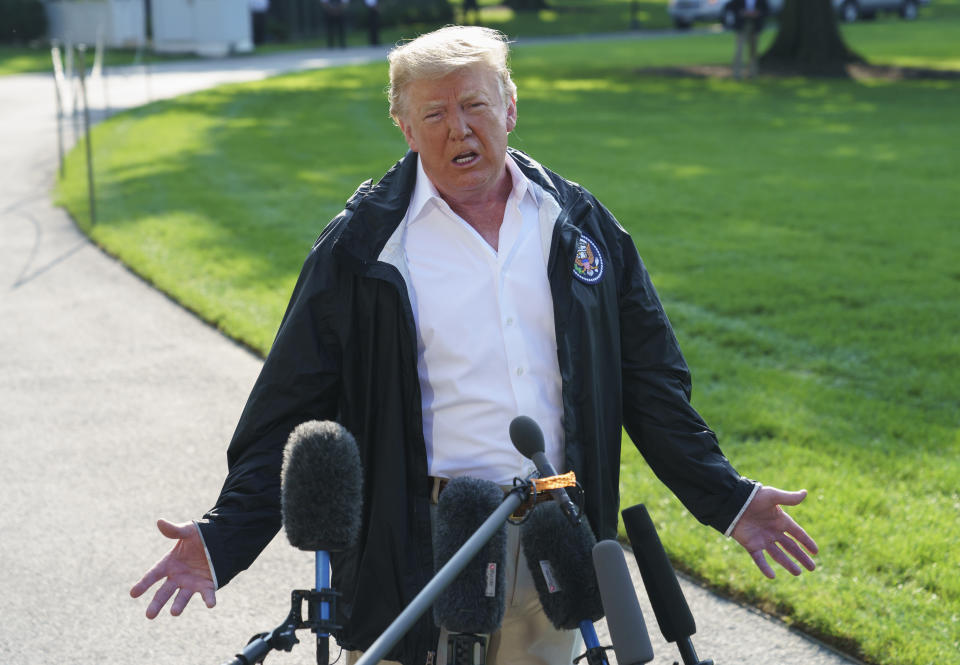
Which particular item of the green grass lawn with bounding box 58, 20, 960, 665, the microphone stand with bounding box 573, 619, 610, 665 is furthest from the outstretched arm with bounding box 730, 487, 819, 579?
the green grass lawn with bounding box 58, 20, 960, 665

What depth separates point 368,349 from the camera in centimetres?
294

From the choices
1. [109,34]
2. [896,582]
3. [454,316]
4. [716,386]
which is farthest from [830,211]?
[109,34]

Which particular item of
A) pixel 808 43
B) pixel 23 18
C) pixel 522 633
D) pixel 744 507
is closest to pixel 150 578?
pixel 522 633

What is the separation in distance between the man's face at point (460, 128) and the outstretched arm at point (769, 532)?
1056 millimetres

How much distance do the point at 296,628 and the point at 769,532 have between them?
1.32m

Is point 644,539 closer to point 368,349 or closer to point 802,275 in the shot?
point 368,349

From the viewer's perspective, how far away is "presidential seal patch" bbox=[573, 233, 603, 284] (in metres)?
2.99

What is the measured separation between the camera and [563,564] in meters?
2.64

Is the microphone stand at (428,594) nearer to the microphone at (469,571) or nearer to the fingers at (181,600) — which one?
the microphone at (469,571)

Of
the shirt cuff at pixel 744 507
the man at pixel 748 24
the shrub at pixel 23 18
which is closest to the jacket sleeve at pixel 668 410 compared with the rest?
the shirt cuff at pixel 744 507

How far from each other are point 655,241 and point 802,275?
1630 mm

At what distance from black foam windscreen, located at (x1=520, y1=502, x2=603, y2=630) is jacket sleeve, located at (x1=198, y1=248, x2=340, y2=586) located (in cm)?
65

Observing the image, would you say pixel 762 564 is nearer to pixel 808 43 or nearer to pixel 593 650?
pixel 593 650

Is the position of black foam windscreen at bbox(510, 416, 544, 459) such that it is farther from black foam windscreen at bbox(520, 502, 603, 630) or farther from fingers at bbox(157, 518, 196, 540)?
fingers at bbox(157, 518, 196, 540)
